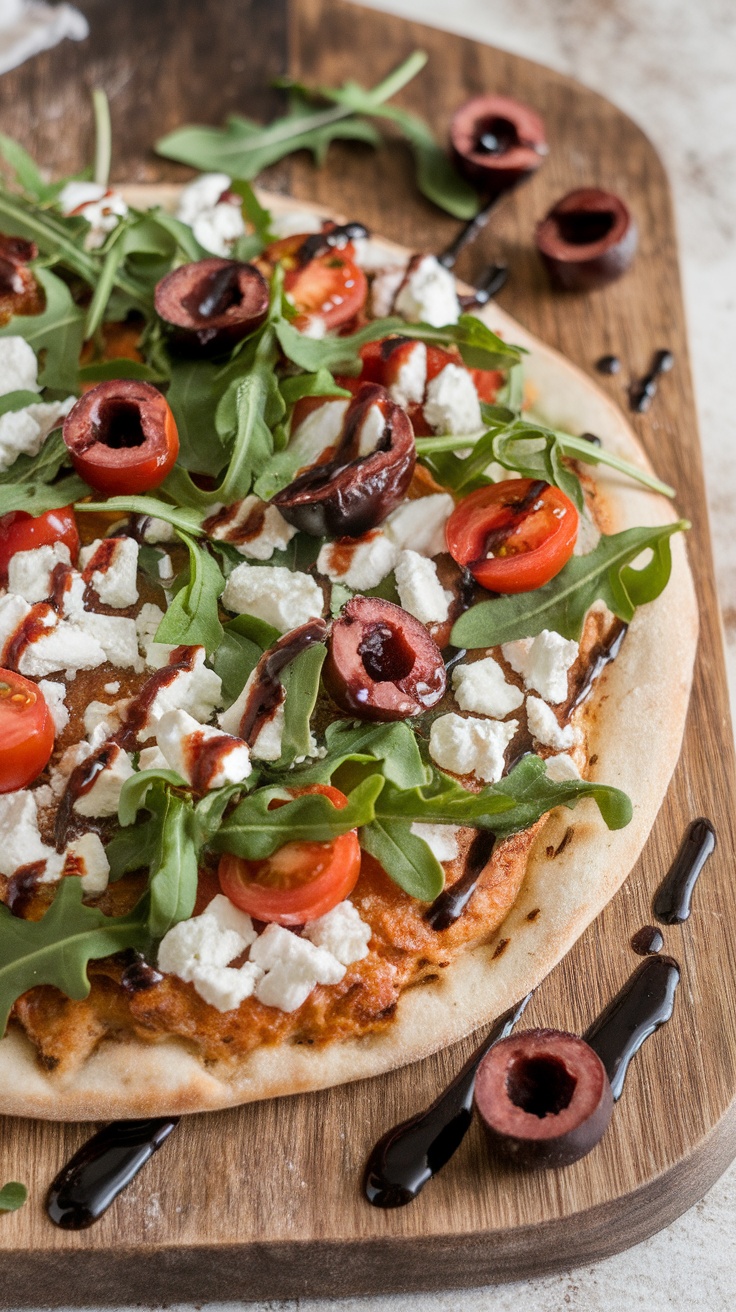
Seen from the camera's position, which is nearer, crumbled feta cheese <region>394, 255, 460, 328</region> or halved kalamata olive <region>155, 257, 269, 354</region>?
halved kalamata olive <region>155, 257, 269, 354</region>

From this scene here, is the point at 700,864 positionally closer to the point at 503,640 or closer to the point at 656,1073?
the point at 656,1073

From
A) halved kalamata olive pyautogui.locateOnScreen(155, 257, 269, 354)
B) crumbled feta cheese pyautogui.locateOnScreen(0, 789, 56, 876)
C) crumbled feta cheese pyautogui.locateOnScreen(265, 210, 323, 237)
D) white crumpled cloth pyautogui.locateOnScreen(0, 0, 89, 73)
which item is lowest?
crumbled feta cheese pyautogui.locateOnScreen(0, 789, 56, 876)

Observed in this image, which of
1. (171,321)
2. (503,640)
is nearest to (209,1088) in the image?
(503,640)

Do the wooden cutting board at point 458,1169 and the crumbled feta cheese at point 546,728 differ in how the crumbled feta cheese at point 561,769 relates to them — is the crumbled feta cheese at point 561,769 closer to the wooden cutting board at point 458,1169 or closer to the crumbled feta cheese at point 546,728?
the crumbled feta cheese at point 546,728

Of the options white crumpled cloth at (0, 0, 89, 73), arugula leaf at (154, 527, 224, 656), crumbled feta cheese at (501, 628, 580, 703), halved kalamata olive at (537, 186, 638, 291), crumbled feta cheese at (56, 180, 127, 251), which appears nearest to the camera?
arugula leaf at (154, 527, 224, 656)

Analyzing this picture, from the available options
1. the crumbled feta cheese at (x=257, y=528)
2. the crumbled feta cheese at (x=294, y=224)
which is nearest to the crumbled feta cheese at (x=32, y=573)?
the crumbled feta cheese at (x=257, y=528)

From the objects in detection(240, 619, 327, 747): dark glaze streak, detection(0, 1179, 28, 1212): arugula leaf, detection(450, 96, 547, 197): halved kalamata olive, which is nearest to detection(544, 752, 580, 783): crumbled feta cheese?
detection(240, 619, 327, 747): dark glaze streak

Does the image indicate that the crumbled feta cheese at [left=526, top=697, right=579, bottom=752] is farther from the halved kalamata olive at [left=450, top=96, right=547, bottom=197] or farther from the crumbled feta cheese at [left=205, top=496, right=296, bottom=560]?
the halved kalamata olive at [left=450, top=96, right=547, bottom=197]
